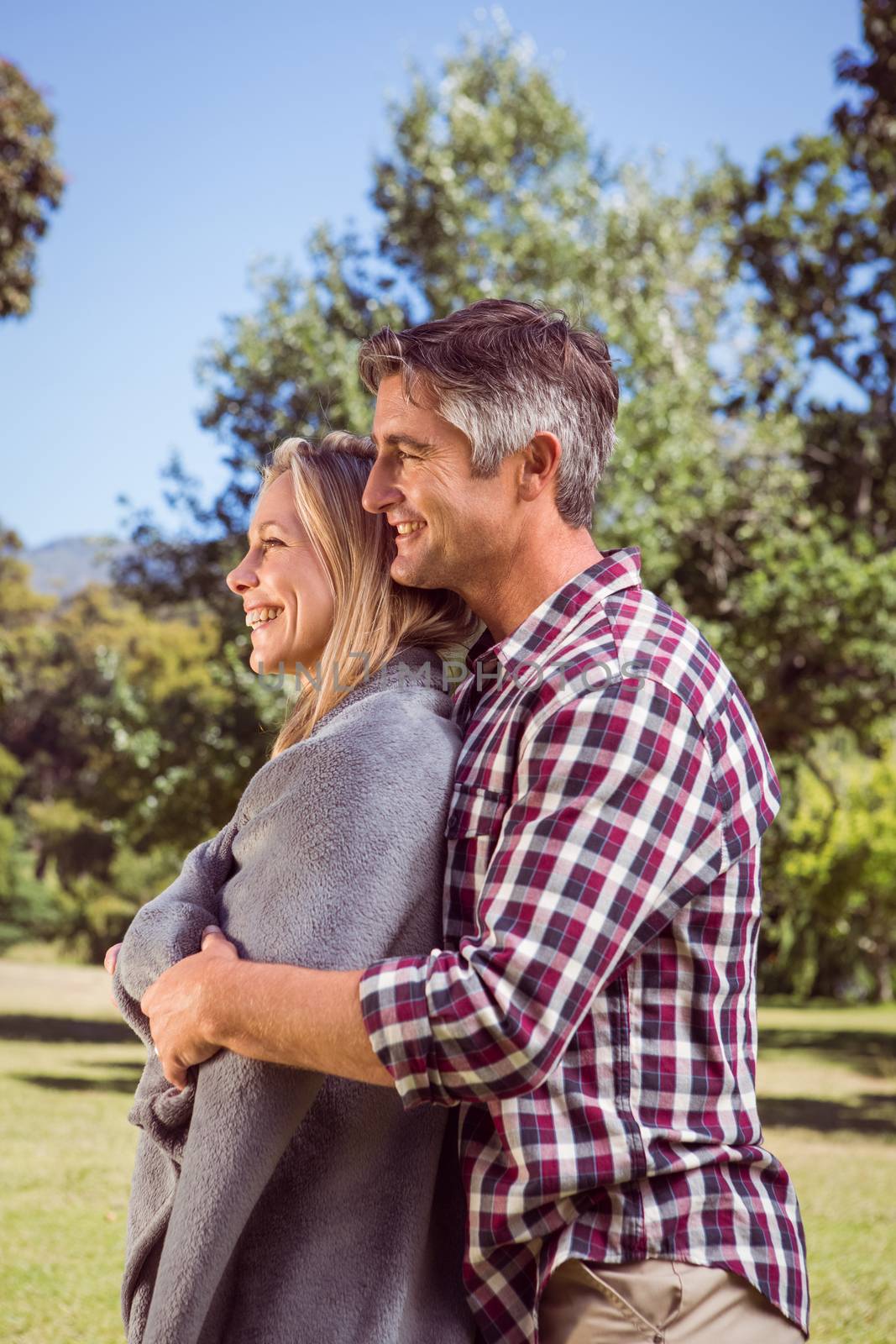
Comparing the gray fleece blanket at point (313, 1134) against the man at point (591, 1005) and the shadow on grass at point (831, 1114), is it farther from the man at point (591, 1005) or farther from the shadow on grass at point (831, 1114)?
the shadow on grass at point (831, 1114)

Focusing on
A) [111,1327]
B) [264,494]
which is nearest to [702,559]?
[111,1327]

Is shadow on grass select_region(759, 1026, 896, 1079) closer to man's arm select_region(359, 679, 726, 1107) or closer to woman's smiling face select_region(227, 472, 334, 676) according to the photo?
woman's smiling face select_region(227, 472, 334, 676)

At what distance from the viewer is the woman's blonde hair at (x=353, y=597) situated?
209 cm

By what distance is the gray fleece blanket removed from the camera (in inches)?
64.3

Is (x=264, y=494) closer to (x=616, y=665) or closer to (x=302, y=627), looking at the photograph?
(x=302, y=627)

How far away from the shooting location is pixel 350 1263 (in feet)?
5.59

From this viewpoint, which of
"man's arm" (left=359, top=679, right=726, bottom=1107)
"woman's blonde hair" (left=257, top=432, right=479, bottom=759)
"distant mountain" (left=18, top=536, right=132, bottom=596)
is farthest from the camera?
"distant mountain" (left=18, top=536, right=132, bottom=596)

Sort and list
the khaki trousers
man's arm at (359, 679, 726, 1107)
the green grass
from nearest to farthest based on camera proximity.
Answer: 1. man's arm at (359, 679, 726, 1107)
2. the khaki trousers
3. the green grass

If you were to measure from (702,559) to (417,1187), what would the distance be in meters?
11.7

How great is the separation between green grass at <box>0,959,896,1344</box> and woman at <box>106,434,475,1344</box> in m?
4.88

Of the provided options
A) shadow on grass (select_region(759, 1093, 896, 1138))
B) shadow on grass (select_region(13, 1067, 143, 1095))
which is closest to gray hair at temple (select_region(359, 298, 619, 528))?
shadow on grass (select_region(13, 1067, 143, 1095))

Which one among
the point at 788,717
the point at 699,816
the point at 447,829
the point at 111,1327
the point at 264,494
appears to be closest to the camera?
the point at 699,816

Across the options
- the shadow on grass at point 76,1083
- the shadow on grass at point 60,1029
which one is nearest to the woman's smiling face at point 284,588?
the shadow on grass at point 76,1083

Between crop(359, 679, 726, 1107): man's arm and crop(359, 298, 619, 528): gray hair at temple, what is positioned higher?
crop(359, 298, 619, 528): gray hair at temple
